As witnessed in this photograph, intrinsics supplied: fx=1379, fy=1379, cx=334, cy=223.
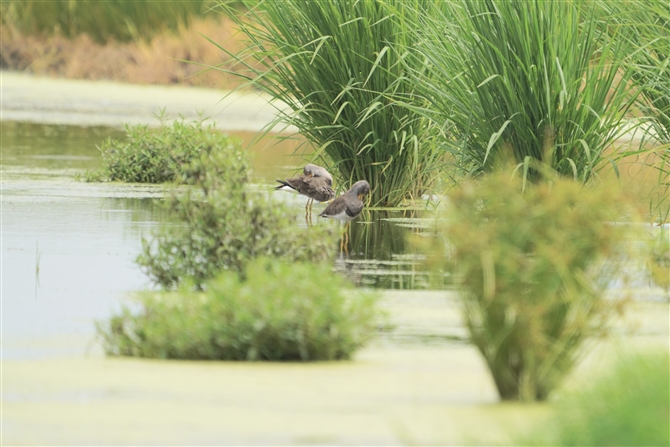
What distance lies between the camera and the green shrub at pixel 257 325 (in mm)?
5262

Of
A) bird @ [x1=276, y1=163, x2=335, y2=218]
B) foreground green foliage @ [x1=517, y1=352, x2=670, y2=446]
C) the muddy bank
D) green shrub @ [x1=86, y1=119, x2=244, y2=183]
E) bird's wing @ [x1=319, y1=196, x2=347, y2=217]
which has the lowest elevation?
foreground green foliage @ [x1=517, y1=352, x2=670, y2=446]

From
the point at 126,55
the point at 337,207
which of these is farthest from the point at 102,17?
the point at 337,207

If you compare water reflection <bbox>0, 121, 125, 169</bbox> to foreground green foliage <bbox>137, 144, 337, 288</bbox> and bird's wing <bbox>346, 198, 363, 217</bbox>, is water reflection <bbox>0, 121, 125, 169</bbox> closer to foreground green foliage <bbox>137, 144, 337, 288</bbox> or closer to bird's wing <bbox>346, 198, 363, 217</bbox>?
bird's wing <bbox>346, 198, 363, 217</bbox>

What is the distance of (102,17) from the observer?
2902 centimetres

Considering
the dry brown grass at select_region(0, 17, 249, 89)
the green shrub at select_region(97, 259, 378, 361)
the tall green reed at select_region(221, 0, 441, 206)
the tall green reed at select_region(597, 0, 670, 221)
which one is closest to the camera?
the green shrub at select_region(97, 259, 378, 361)

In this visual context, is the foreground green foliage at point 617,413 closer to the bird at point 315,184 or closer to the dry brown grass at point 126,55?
the bird at point 315,184

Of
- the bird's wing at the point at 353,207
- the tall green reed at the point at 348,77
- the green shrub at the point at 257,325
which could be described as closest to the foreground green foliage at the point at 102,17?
the tall green reed at the point at 348,77

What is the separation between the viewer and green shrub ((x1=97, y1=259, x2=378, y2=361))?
526 centimetres

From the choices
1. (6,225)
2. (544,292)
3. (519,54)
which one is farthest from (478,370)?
(6,225)

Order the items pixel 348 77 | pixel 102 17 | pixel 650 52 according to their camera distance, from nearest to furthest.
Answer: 1. pixel 650 52
2. pixel 348 77
3. pixel 102 17

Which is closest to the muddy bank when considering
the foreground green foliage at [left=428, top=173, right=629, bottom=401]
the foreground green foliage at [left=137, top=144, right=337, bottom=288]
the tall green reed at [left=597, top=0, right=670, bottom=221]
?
the tall green reed at [left=597, top=0, right=670, bottom=221]

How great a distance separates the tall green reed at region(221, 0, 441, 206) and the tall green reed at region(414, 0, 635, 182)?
4.21 feet

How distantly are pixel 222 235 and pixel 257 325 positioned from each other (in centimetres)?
214

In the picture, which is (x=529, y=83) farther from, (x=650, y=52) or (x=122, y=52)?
(x=122, y=52)
